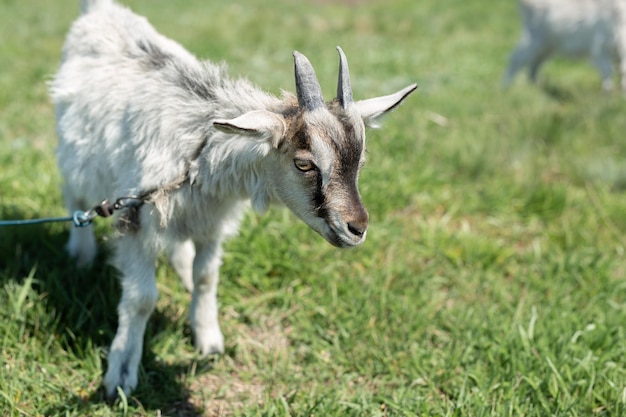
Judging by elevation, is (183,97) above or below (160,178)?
above

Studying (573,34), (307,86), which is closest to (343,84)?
(307,86)

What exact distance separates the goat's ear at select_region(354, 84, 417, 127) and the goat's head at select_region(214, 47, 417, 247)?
10 centimetres

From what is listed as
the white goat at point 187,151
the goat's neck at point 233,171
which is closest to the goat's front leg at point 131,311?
the white goat at point 187,151

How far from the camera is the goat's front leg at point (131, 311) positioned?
10.4ft

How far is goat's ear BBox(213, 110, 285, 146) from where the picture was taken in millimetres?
2359

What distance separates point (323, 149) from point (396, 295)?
1.70 metres

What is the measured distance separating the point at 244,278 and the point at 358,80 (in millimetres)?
5385

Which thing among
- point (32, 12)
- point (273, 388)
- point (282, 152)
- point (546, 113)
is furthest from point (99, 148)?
point (32, 12)

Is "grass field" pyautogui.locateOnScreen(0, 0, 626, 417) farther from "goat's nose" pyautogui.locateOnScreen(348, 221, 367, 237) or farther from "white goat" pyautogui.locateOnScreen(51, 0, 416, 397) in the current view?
"goat's nose" pyautogui.locateOnScreen(348, 221, 367, 237)

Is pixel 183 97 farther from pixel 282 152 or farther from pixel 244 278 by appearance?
pixel 244 278

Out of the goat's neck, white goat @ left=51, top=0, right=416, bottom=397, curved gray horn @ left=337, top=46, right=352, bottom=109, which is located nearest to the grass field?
white goat @ left=51, top=0, right=416, bottom=397

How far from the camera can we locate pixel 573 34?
10227 millimetres

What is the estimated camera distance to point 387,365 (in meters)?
3.46

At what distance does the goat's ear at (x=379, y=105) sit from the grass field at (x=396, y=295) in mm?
519
